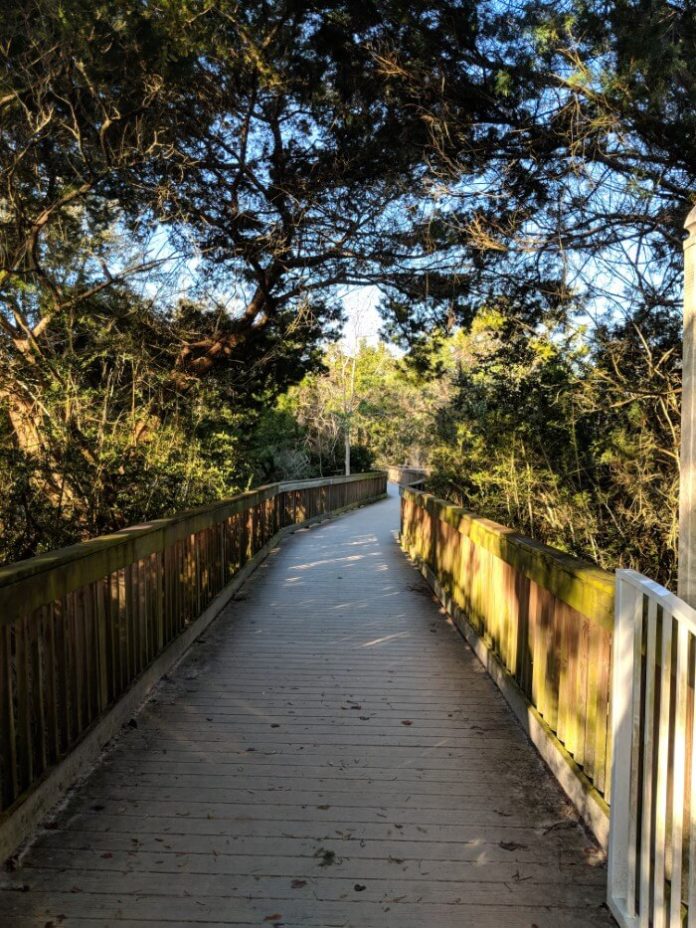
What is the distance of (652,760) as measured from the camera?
212 centimetres

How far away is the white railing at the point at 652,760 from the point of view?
1.88 m

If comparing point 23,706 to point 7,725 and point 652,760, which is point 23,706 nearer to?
point 7,725

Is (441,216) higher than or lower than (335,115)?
lower

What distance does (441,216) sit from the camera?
7.93 metres

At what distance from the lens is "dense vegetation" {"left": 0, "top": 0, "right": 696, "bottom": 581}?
21.2 feet

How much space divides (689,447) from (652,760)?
3.00ft

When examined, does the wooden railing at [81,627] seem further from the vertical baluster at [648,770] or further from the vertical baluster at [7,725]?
the vertical baluster at [648,770]

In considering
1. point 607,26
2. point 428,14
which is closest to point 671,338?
point 607,26

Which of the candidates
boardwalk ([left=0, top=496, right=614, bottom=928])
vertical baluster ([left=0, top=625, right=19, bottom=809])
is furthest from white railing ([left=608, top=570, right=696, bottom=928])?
vertical baluster ([left=0, top=625, right=19, bottom=809])

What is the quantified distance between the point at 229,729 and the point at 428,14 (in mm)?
6888

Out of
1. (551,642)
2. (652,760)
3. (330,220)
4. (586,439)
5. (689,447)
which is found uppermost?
(330,220)

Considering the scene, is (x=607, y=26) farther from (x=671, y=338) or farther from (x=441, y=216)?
(x=671, y=338)

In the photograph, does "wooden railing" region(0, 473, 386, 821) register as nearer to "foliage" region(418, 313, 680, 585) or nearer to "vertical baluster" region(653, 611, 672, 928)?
"vertical baluster" region(653, 611, 672, 928)

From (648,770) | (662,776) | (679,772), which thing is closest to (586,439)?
(648,770)
